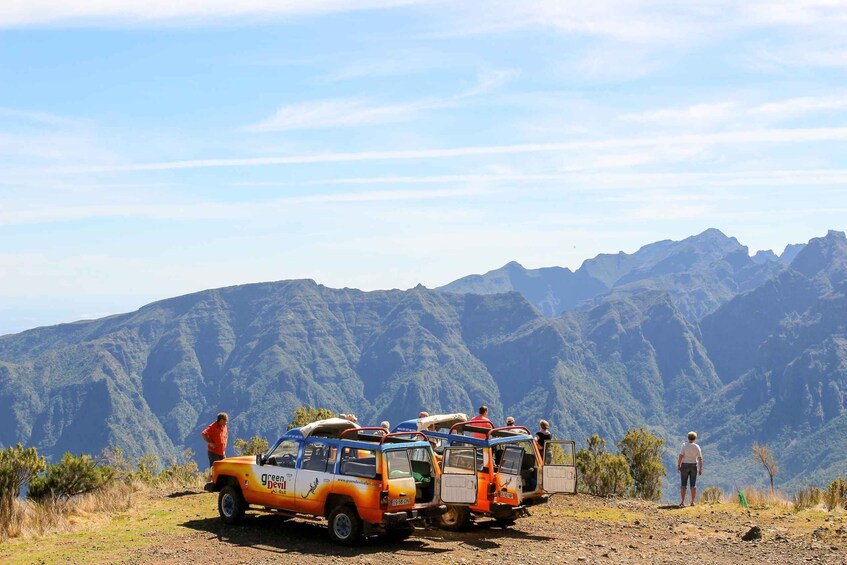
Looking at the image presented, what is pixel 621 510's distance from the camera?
65.7 ft

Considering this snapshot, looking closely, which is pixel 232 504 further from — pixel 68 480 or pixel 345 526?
pixel 68 480

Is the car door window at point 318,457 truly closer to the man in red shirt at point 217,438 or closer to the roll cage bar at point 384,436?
the roll cage bar at point 384,436

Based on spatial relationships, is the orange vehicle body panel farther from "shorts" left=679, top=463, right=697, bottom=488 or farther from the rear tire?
"shorts" left=679, top=463, right=697, bottom=488

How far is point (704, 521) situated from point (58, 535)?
12923mm

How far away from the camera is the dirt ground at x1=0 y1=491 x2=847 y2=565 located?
14.3m

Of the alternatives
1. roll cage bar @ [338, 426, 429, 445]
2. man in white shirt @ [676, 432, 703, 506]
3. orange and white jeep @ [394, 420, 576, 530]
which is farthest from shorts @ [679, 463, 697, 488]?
roll cage bar @ [338, 426, 429, 445]

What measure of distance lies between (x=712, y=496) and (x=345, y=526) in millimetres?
12080

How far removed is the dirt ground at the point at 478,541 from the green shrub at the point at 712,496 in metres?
2.32

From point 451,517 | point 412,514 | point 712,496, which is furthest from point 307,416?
point 412,514

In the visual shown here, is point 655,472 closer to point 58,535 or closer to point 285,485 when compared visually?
point 285,485

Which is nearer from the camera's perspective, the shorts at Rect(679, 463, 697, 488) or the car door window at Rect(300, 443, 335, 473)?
the car door window at Rect(300, 443, 335, 473)

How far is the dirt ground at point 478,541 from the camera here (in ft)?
46.8

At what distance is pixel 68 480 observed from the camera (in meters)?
19.8

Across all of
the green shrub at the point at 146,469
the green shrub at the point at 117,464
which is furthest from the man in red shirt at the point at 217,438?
the green shrub at the point at 146,469
